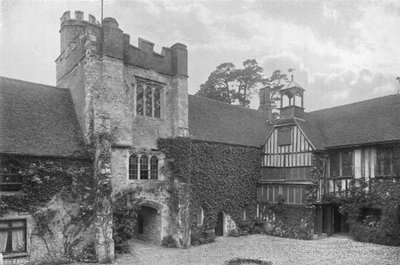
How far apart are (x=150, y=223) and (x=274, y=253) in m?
6.33

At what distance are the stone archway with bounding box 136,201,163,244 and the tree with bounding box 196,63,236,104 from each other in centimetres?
2134

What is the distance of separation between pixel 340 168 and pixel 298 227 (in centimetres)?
401

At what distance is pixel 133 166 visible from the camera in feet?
51.0

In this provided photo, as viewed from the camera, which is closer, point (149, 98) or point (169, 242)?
point (169, 242)

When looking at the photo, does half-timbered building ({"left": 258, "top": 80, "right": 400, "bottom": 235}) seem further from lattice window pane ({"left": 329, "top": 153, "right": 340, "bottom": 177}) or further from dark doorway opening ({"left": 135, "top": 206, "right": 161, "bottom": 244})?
dark doorway opening ({"left": 135, "top": 206, "right": 161, "bottom": 244})

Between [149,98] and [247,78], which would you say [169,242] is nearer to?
[149,98]

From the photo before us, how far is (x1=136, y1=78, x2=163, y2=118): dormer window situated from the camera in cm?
1616

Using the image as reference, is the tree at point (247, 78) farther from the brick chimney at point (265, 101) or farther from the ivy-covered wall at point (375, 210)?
the ivy-covered wall at point (375, 210)

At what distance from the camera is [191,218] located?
16.8 m

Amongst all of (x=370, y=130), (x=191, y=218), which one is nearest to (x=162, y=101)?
(x=191, y=218)

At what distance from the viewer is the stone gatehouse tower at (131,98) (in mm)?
14539

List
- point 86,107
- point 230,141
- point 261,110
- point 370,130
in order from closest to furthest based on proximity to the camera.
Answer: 1. point 86,107
2. point 370,130
3. point 230,141
4. point 261,110

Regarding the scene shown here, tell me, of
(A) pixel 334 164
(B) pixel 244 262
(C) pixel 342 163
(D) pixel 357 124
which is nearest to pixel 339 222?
(A) pixel 334 164

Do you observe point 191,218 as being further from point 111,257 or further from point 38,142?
point 38,142
